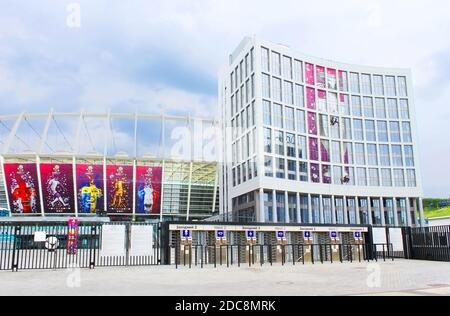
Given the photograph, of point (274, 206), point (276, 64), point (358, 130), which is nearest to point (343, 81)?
point (358, 130)

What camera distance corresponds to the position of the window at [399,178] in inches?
3307

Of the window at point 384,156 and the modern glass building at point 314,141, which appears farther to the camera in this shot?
the window at point 384,156

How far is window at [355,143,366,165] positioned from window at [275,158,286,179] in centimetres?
2035

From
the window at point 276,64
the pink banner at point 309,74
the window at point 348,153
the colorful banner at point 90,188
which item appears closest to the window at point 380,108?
the window at point 348,153

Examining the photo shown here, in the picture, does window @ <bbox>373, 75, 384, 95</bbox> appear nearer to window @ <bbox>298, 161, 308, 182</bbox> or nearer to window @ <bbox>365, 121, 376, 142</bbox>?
window @ <bbox>365, 121, 376, 142</bbox>

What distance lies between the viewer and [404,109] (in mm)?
87062

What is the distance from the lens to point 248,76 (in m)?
73.2

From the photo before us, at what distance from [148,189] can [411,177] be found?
55603mm

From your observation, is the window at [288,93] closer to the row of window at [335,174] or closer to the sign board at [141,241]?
the row of window at [335,174]

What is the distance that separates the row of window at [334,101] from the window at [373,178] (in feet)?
38.0

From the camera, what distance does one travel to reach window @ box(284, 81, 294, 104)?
7481 centimetres

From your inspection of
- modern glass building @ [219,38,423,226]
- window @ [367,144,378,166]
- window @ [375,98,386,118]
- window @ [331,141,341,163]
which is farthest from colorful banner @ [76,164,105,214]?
window @ [375,98,386,118]

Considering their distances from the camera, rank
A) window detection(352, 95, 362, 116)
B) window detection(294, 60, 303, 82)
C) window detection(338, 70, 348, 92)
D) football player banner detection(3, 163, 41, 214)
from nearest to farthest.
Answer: window detection(294, 60, 303, 82) → football player banner detection(3, 163, 41, 214) → window detection(338, 70, 348, 92) → window detection(352, 95, 362, 116)
